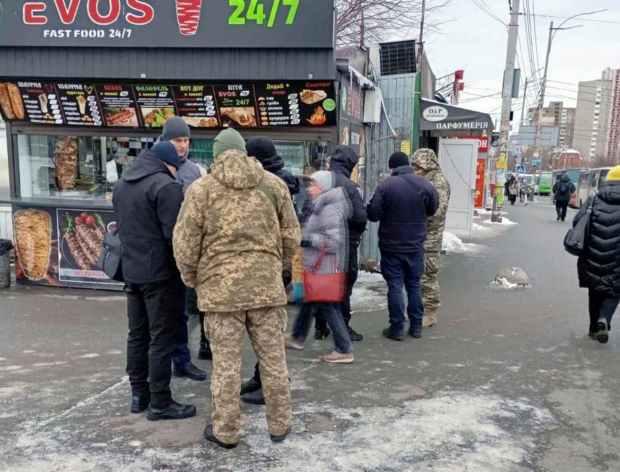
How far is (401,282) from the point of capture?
5652 mm

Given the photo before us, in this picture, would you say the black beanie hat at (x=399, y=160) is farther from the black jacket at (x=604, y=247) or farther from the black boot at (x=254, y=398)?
the black boot at (x=254, y=398)

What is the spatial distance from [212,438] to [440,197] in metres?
3.87

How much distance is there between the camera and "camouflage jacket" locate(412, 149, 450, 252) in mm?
6156

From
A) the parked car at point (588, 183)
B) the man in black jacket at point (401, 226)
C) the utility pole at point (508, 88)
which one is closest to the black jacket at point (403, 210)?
the man in black jacket at point (401, 226)

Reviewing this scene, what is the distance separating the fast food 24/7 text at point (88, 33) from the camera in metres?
7.01

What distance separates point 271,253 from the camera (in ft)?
11.0

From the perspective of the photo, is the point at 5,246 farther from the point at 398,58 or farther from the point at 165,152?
the point at 398,58

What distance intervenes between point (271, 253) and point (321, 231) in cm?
138

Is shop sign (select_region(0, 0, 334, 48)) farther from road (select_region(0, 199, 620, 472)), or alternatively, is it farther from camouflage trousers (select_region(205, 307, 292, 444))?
camouflage trousers (select_region(205, 307, 292, 444))

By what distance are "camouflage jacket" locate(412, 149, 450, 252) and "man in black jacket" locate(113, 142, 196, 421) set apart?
3230 mm

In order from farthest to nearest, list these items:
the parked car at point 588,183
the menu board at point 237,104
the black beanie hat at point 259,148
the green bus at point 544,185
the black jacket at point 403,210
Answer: the green bus at point 544,185 → the parked car at point 588,183 → the menu board at point 237,104 → the black jacket at point 403,210 → the black beanie hat at point 259,148

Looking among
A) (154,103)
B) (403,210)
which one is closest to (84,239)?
(154,103)

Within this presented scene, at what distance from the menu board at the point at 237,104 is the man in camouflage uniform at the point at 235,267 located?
3916mm

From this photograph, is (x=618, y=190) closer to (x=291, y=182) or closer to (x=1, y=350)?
(x=291, y=182)
